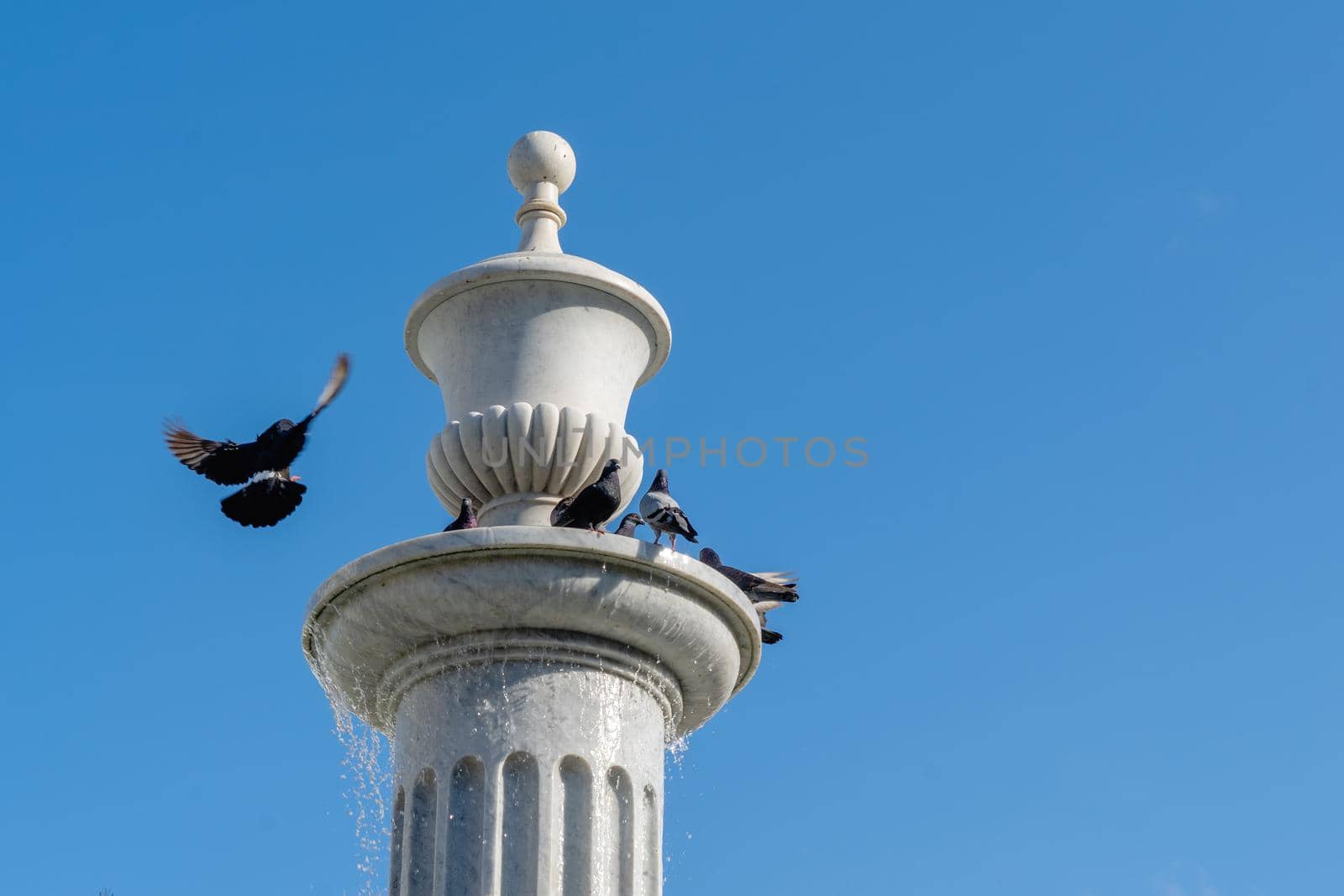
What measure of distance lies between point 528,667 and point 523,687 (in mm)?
122

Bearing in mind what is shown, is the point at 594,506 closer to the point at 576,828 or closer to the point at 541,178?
the point at 576,828

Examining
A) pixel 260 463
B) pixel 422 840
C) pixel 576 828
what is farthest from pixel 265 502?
pixel 576 828

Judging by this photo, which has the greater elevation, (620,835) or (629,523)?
(629,523)

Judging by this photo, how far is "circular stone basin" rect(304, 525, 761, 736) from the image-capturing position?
10930 millimetres

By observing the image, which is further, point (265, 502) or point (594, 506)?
point (265, 502)

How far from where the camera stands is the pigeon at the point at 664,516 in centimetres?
1113

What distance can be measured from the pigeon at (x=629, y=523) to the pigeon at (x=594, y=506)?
157mm

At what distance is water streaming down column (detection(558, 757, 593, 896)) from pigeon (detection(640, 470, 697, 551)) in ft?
4.58

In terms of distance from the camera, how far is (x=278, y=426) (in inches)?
485

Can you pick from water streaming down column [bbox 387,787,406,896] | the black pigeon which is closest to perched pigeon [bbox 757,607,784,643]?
the black pigeon

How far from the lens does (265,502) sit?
12.2 metres

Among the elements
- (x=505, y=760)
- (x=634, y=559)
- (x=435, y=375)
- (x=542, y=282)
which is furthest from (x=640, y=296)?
(x=505, y=760)

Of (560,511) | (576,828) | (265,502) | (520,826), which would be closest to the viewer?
(520,826)

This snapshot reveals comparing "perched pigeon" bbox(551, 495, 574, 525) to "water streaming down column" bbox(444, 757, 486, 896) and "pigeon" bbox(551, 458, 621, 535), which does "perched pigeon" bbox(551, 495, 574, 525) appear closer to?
"pigeon" bbox(551, 458, 621, 535)
